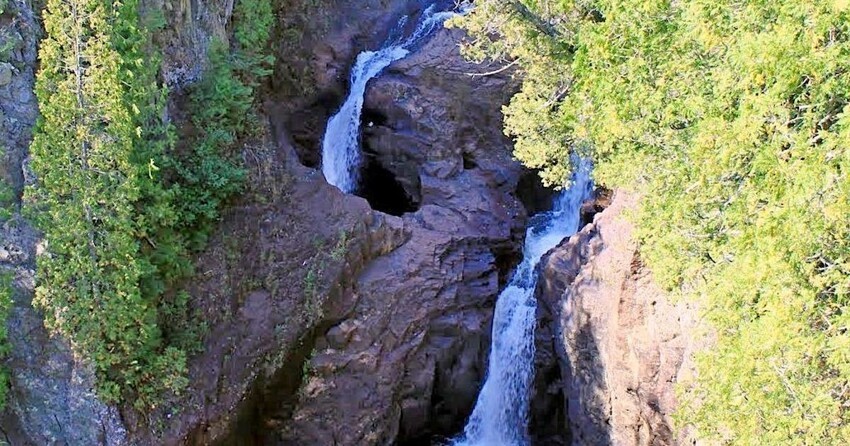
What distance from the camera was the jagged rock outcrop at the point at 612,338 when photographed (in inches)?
356

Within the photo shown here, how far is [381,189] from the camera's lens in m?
16.3

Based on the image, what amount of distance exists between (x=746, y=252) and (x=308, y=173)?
30.2 feet

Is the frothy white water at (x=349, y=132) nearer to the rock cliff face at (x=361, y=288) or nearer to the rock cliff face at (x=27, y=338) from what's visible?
the rock cliff face at (x=361, y=288)

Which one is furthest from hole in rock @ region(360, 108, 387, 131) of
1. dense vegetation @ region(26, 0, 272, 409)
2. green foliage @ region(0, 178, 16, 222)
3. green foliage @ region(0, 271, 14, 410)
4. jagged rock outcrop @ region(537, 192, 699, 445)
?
green foliage @ region(0, 271, 14, 410)

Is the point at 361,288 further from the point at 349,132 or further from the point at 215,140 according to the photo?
the point at 349,132

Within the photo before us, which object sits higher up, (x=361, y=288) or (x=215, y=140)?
(x=215, y=140)

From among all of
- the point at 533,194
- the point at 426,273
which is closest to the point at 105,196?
the point at 426,273

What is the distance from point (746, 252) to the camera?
5.60 meters

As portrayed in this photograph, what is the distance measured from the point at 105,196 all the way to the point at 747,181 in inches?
304

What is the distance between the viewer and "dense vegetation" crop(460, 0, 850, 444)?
4832 mm

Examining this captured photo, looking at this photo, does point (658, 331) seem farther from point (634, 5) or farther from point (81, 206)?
point (81, 206)

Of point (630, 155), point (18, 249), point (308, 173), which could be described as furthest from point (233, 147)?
point (630, 155)

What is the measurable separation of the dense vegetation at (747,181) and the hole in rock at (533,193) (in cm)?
740

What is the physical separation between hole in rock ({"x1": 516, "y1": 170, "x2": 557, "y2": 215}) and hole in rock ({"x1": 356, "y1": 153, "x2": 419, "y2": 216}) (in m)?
2.70
